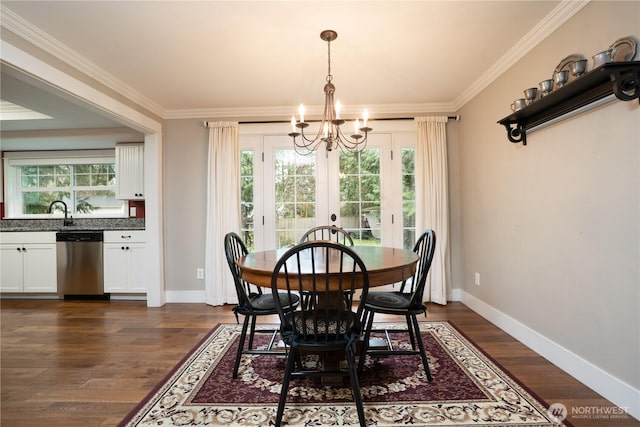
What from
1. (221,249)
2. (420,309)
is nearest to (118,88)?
(221,249)

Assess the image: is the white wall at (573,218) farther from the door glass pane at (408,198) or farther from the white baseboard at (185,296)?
the white baseboard at (185,296)

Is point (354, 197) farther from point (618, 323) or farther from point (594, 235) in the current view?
point (618, 323)

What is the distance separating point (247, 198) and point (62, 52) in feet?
6.84

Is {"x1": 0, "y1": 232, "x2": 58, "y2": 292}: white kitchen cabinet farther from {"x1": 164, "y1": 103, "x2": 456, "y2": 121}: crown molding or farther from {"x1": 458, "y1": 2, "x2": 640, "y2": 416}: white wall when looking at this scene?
{"x1": 458, "y1": 2, "x2": 640, "y2": 416}: white wall

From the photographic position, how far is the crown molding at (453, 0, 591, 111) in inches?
74.4

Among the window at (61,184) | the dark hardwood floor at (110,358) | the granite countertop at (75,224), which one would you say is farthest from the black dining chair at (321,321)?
the window at (61,184)

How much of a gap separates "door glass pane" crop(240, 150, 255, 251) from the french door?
0.01 metres

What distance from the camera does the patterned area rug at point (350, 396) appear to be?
1567 millimetres

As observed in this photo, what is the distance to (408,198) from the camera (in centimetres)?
370

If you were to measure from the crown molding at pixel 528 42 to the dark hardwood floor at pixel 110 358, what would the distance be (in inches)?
90.6

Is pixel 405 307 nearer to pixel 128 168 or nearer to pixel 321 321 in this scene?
pixel 321 321

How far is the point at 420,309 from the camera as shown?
1.92 m

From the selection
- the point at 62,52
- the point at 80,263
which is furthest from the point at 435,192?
the point at 80,263

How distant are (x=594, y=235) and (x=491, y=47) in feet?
5.27
